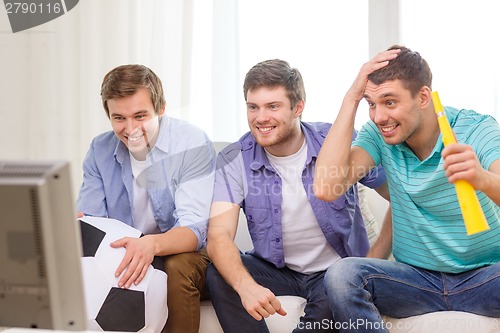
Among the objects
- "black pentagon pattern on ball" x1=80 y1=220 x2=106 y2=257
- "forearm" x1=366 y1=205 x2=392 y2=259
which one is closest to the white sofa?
"forearm" x1=366 y1=205 x2=392 y2=259

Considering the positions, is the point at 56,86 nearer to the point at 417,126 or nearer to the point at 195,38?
the point at 195,38

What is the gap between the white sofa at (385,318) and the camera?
1.59 m

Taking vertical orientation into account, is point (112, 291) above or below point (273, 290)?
above

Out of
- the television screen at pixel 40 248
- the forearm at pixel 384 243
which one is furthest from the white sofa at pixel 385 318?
the television screen at pixel 40 248

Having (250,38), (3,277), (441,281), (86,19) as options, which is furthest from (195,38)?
(3,277)

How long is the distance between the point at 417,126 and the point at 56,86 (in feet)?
5.18

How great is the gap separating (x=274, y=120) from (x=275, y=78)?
0.40 feet

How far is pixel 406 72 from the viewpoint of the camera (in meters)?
1.71

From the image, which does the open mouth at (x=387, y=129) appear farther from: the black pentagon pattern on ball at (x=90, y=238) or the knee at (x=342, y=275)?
the black pentagon pattern on ball at (x=90, y=238)

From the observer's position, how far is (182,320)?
68.2 inches

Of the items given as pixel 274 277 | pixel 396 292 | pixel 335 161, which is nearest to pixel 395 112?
pixel 335 161

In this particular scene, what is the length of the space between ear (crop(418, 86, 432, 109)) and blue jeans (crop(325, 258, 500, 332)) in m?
0.40

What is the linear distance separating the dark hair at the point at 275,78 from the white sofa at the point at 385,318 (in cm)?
37

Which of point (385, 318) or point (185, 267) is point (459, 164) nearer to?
point (385, 318)
